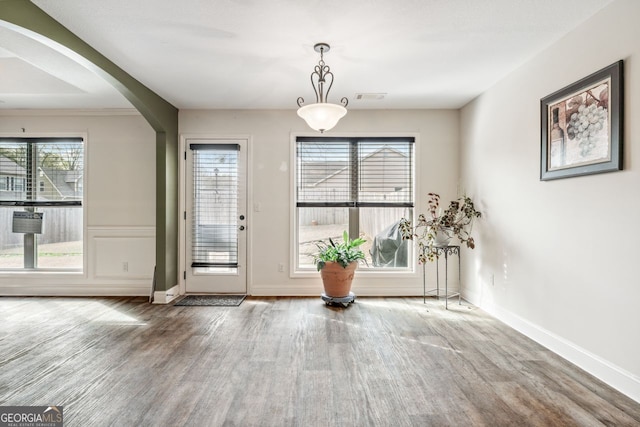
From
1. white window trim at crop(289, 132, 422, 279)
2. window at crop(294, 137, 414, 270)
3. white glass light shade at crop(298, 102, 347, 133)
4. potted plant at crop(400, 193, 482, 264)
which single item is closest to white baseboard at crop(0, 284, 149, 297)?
white window trim at crop(289, 132, 422, 279)

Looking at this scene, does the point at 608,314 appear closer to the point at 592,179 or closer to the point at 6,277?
the point at 592,179

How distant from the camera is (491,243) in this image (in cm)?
382

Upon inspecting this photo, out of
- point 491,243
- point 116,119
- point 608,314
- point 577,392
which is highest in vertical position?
point 116,119

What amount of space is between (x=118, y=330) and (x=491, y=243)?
12.9 feet

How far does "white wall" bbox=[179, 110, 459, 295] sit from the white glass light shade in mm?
1831

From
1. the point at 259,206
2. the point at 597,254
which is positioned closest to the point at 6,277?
the point at 259,206

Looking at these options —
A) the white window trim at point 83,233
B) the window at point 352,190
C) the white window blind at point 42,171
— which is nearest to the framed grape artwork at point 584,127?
the window at point 352,190

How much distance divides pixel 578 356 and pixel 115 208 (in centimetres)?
528

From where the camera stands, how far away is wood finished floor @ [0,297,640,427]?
194 centimetres


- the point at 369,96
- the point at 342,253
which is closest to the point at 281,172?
the point at 342,253

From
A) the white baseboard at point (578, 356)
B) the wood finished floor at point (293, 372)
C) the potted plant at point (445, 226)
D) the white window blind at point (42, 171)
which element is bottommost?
the wood finished floor at point (293, 372)

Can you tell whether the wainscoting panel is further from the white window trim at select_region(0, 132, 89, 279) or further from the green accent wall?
the green accent wall

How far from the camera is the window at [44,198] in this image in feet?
15.7

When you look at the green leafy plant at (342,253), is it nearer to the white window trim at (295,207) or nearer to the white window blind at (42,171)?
the white window trim at (295,207)
